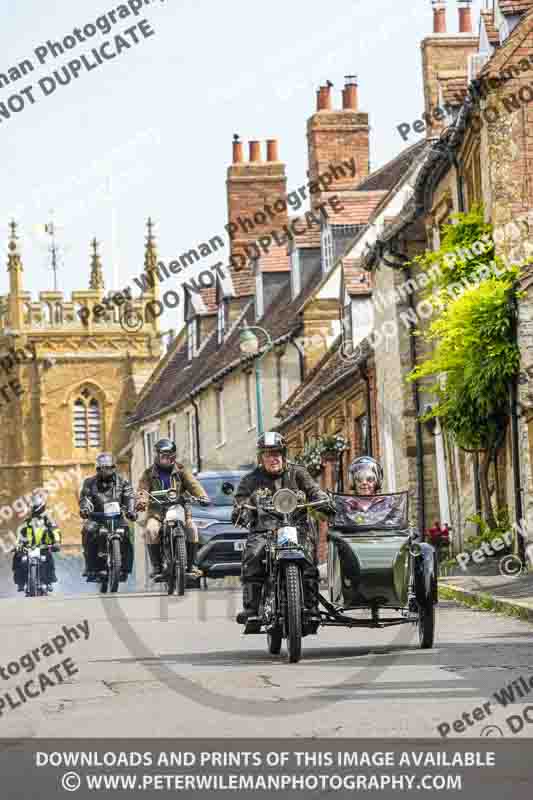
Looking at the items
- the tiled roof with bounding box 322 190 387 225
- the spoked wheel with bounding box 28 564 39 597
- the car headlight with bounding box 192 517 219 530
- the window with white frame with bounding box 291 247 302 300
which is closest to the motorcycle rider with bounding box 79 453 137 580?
the car headlight with bounding box 192 517 219 530

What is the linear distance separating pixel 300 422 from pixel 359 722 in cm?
3321

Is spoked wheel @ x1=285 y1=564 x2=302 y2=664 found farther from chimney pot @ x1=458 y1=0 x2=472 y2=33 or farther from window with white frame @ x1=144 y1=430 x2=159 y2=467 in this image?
window with white frame @ x1=144 y1=430 x2=159 y2=467

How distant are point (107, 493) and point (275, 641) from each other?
10.6 metres

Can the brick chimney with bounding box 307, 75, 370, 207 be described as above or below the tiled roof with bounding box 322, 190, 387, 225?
above

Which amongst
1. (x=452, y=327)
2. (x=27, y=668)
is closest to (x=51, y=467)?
(x=452, y=327)

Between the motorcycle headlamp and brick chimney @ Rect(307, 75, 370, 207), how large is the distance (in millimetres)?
32087

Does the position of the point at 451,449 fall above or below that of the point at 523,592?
above

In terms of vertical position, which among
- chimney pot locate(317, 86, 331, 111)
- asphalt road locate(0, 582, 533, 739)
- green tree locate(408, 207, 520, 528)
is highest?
chimney pot locate(317, 86, 331, 111)

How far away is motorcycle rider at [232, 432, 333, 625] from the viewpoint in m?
13.0

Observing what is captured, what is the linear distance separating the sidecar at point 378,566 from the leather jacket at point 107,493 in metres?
10.2

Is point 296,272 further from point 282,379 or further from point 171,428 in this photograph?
point 171,428

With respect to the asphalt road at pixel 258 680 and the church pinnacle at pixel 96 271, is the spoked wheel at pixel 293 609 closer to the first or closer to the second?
the asphalt road at pixel 258 680
